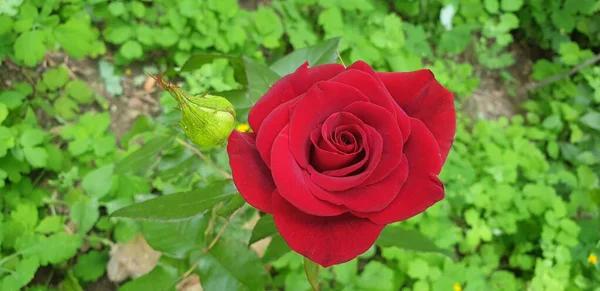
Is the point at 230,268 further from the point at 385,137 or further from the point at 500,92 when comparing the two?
the point at 500,92

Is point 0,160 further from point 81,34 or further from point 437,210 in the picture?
point 437,210

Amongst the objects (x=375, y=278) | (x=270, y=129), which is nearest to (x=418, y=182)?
(x=270, y=129)

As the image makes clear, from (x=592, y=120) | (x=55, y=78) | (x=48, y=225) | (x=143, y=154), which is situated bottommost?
(x=592, y=120)

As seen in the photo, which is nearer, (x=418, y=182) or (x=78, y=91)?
(x=418, y=182)

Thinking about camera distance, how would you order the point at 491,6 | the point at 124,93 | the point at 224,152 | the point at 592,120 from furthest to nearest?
the point at 491,6 < the point at 592,120 < the point at 124,93 < the point at 224,152

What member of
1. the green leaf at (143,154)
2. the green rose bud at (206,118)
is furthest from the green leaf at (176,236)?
the green rose bud at (206,118)

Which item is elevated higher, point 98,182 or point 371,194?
point 371,194

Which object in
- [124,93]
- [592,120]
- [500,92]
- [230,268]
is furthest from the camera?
[500,92]

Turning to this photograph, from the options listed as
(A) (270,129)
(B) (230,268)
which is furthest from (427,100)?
(B) (230,268)
